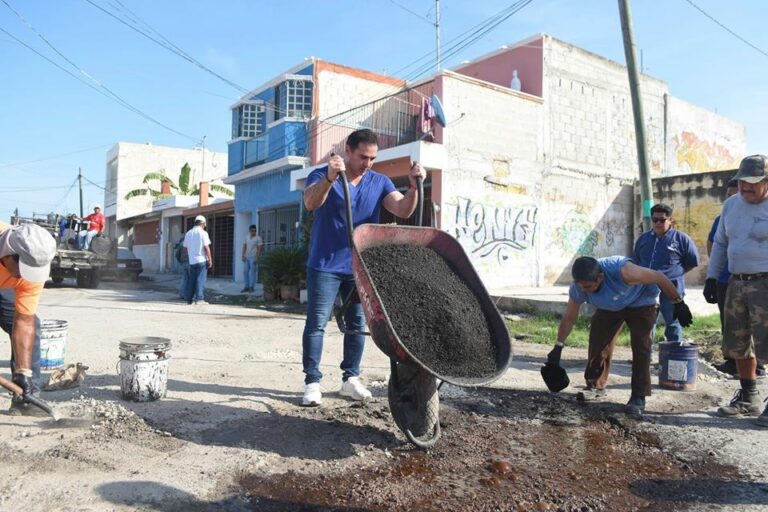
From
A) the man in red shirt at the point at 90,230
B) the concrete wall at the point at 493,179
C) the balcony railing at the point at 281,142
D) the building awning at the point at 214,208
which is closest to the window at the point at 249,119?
the balcony railing at the point at 281,142

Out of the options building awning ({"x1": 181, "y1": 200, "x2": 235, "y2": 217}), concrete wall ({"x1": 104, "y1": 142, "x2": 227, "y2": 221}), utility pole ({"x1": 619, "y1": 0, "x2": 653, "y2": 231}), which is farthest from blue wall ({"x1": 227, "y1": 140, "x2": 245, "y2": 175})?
concrete wall ({"x1": 104, "y1": 142, "x2": 227, "y2": 221})

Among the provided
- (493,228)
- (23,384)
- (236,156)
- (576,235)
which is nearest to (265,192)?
(236,156)

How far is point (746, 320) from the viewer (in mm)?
4316

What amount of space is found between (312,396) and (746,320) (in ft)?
10.4

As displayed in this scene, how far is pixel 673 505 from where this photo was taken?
278 centimetres

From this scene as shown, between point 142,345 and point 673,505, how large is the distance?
329 cm

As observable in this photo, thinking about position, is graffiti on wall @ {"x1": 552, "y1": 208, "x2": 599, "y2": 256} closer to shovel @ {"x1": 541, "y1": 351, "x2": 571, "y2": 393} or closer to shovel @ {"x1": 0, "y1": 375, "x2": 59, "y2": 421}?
shovel @ {"x1": 541, "y1": 351, "x2": 571, "y2": 393}

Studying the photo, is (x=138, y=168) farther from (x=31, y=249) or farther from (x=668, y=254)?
(x=31, y=249)

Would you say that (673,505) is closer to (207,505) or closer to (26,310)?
A: (207,505)

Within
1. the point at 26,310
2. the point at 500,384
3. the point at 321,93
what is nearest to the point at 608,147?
the point at 321,93

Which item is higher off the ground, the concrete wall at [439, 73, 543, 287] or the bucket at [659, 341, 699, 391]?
the concrete wall at [439, 73, 543, 287]

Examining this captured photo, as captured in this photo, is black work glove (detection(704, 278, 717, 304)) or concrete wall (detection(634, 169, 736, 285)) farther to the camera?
concrete wall (detection(634, 169, 736, 285))

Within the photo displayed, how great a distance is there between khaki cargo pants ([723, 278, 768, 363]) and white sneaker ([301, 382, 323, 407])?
9.92ft

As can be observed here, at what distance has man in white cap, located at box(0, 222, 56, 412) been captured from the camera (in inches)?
130
